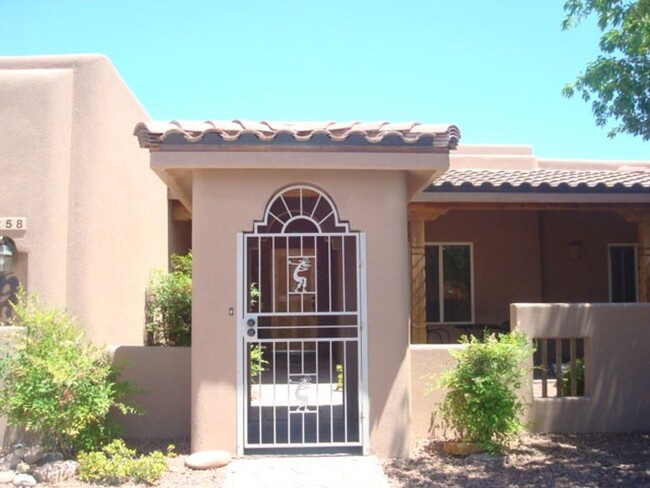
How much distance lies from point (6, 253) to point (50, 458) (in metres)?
3.04

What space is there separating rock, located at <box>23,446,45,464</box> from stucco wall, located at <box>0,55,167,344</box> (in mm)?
2129

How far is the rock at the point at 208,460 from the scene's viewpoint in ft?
21.6

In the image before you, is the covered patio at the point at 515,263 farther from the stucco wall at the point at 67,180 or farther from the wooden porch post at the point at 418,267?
the stucco wall at the point at 67,180

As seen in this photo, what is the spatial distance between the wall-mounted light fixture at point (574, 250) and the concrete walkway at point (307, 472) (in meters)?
7.64

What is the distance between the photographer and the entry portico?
6.73 metres

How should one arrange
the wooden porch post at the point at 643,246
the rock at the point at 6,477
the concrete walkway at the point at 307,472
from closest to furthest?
1. the concrete walkway at the point at 307,472
2. the rock at the point at 6,477
3. the wooden porch post at the point at 643,246

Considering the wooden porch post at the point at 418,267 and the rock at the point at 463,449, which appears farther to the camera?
the wooden porch post at the point at 418,267

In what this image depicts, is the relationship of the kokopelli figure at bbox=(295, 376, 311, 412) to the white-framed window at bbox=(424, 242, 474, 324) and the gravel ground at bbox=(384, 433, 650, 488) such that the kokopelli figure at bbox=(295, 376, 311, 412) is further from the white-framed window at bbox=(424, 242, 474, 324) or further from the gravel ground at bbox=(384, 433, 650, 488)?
the white-framed window at bbox=(424, 242, 474, 324)

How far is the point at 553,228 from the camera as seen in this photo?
43.8ft

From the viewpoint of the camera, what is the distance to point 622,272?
13461mm

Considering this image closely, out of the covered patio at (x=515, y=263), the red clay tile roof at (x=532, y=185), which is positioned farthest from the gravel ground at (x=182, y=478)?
the covered patio at (x=515, y=263)

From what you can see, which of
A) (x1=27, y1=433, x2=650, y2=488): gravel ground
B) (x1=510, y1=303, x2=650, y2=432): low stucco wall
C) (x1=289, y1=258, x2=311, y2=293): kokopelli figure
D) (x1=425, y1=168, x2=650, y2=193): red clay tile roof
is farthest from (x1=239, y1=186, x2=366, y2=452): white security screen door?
(x1=425, y1=168, x2=650, y2=193): red clay tile roof

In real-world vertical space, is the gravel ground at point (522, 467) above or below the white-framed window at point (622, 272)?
below

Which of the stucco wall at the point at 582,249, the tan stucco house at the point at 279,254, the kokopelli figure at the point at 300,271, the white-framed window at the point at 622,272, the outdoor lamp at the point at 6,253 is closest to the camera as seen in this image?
the tan stucco house at the point at 279,254
